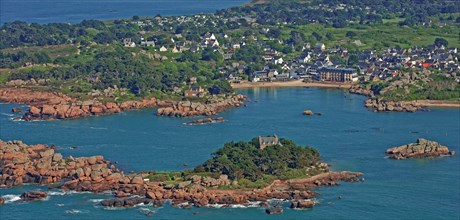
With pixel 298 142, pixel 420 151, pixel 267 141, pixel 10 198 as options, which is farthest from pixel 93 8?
pixel 10 198

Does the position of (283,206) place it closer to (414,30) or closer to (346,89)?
(346,89)

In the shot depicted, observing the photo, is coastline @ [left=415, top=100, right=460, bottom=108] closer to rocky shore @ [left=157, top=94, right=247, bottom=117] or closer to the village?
the village

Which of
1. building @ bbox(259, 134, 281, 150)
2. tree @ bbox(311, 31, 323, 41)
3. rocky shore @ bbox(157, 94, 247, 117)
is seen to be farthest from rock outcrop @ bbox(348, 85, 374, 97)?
tree @ bbox(311, 31, 323, 41)

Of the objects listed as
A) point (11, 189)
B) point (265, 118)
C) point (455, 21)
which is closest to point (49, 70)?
point (265, 118)

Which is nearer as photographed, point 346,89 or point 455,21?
point 346,89

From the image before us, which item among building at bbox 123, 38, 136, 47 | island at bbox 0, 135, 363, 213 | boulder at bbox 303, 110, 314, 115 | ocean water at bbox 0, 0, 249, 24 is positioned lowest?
island at bbox 0, 135, 363, 213

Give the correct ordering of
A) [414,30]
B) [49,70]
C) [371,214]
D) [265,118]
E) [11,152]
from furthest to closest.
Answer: [414,30]
[49,70]
[265,118]
[11,152]
[371,214]

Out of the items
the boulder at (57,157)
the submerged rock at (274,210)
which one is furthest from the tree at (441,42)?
the submerged rock at (274,210)
